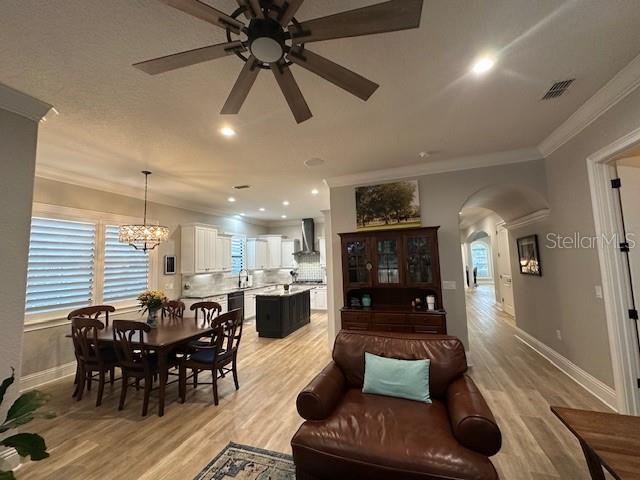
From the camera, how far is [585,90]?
2.51m

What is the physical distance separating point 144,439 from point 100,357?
1256 millimetres

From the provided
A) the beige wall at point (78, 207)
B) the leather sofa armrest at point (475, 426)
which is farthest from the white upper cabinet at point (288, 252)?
the leather sofa armrest at point (475, 426)

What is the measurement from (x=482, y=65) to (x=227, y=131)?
244 cm

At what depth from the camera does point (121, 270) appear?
4828 millimetres

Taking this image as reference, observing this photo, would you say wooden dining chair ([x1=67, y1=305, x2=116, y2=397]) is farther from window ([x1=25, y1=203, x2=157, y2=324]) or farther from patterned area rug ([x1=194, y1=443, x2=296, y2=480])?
patterned area rug ([x1=194, y1=443, x2=296, y2=480])

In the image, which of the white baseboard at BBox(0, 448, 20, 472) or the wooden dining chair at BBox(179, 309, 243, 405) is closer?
the white baseboard at BBox(0, 448, 20, 472)

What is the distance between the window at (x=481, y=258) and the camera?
1484cm

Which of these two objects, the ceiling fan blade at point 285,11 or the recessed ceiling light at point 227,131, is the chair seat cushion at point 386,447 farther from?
the recessed ceiling light at point 227,131

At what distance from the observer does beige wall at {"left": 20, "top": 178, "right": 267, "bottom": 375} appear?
147 inches

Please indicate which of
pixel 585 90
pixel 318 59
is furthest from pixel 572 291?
pixel 318 59

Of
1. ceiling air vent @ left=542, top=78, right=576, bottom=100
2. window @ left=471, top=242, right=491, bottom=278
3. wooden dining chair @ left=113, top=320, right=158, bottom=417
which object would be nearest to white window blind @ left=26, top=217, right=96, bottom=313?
wooden dining chair @ left=113, top=320, right=158, bottom=417

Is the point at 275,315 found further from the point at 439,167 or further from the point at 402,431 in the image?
the point at 402,431

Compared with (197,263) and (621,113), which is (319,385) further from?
(197,263)

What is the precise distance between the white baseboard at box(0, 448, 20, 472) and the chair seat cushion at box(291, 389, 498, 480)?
2.39 m
